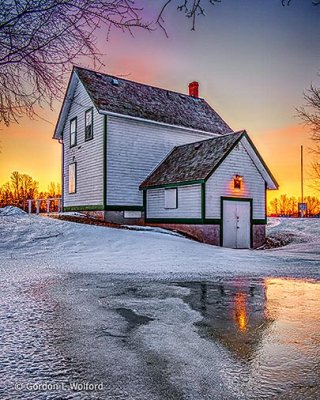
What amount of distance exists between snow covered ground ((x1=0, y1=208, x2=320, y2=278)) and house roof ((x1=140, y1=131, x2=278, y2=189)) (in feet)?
14.9

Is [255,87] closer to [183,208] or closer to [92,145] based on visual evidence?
[183,208]

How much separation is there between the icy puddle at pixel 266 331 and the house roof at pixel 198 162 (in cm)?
1242

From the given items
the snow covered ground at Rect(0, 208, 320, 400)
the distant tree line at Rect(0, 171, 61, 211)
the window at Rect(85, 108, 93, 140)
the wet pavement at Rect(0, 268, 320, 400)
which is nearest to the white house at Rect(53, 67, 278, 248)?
the window at Rect(85, 108, 93, 140)

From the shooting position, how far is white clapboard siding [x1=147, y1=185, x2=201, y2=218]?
64.5 feet

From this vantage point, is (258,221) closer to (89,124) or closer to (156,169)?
(156,169)

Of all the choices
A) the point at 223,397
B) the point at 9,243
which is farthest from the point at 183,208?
the point at 223,397

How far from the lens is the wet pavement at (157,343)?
2.88 m

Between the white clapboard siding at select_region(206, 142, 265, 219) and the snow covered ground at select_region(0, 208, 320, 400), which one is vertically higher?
the white clapboard siding at select_region(206, 142, 265, 219)

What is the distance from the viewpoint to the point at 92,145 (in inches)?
902

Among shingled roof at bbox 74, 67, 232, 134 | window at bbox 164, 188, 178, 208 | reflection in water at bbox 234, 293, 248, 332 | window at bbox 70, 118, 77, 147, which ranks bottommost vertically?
reflection in water at bbox 234, 293, 248, 332

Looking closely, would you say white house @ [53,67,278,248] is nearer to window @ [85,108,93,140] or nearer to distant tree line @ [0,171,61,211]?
window @ [85,108,93,140]

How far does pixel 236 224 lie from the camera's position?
2088cm

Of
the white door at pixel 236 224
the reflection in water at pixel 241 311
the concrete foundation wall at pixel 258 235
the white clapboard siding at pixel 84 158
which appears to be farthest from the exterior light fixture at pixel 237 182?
the reflection in water at pixel 241 311

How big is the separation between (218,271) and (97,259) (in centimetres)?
399
